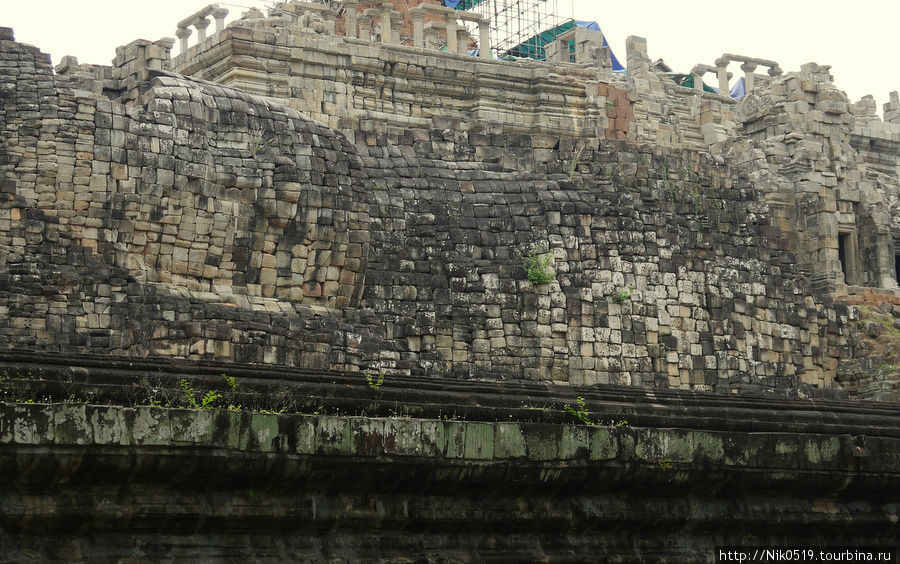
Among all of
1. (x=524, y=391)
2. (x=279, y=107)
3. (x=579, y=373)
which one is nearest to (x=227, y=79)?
(x=279, y=107)

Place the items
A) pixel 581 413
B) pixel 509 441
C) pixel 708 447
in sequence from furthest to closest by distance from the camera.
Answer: pixel 581 413
pixel 708 447
pixel 509 441

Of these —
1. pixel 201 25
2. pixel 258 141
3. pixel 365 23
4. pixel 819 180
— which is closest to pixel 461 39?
pixel 365 23

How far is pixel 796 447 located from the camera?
10.7 m

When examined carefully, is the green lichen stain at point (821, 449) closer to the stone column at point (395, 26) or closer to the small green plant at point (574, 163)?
the small green plant at point (574, 163)

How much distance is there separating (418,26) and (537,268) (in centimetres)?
1375

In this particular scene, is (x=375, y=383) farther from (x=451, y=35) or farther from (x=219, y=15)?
(x=219, y=15)

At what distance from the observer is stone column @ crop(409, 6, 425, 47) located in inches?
1410

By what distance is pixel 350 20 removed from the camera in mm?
34969

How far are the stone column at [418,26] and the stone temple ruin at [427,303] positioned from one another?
0.08 metres

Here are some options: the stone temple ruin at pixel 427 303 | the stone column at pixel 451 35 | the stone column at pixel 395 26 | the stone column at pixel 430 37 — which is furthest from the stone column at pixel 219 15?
the stone column at pixel 451 35

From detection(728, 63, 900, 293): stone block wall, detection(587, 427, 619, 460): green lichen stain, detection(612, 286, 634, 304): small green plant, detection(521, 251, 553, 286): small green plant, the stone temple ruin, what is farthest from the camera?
detection(728, 63, 900, 293): stone block wall

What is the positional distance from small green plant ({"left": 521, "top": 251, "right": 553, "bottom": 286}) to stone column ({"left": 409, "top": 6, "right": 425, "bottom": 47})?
1235cm

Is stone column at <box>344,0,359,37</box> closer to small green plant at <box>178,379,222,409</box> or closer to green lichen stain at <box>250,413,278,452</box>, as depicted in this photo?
small green plant at <box>178,379,222,409</box>

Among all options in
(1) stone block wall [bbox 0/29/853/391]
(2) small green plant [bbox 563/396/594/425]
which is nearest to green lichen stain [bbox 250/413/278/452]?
(2) small green plant [bbox 563/396/594/425]
